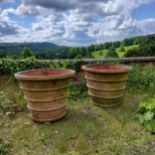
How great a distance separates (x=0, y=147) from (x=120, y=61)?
3.66m

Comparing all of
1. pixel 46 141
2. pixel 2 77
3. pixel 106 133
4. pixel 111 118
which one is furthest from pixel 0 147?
pixel 2 77

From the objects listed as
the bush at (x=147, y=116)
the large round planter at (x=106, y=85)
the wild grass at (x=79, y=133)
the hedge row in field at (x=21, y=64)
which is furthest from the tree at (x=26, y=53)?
the bush at (x=147, y=116)

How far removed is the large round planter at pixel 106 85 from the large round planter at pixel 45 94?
0.71 metres

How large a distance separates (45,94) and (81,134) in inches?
27.9

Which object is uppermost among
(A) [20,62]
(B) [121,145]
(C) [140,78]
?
(A) [20,62]

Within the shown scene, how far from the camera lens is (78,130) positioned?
3389 mm

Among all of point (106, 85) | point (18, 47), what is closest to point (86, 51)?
point (18, 47)

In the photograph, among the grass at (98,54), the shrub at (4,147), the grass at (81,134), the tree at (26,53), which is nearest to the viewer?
the shrub at (4,147)

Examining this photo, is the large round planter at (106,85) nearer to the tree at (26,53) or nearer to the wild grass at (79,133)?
the wild grass at (79,133)

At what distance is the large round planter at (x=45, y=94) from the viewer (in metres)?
3.46

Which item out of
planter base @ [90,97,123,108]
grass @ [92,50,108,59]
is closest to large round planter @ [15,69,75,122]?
planter base @ [90,97,123,108]

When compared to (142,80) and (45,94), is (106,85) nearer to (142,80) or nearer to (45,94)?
(45,94)

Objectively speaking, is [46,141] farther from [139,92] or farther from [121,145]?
[139,92]

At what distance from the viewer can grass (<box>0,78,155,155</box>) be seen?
9.41 ft
